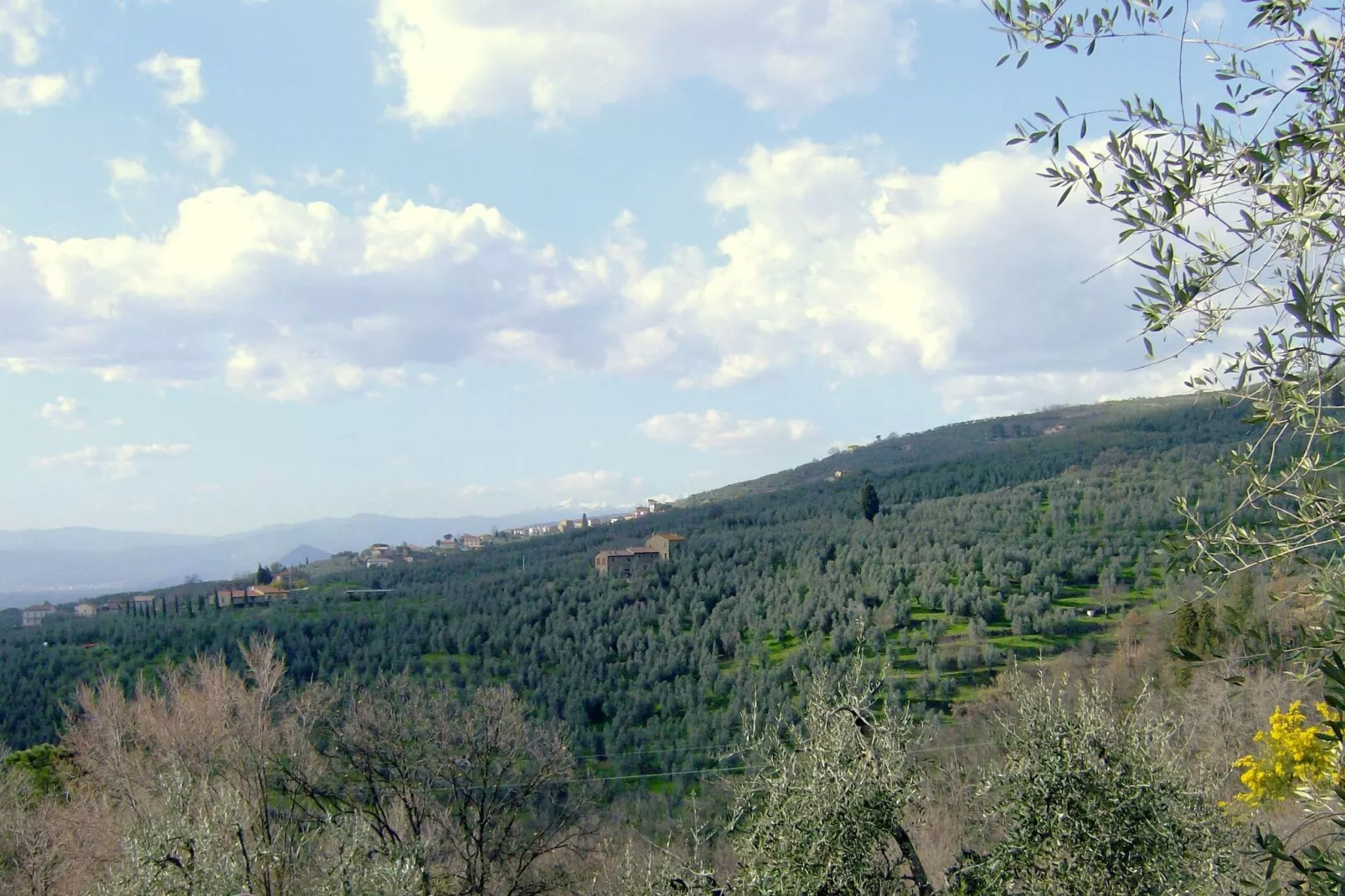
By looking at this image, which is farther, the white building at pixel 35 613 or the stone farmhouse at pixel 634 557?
the white building at pixel 35 613

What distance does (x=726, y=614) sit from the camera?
193ft

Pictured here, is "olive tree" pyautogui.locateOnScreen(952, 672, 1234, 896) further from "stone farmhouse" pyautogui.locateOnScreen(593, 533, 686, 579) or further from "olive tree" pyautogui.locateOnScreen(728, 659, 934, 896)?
"stone farmhouse" pyautogui.locateOnScreen(593, 533, 686, 579)

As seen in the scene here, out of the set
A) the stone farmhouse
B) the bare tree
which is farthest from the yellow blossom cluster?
the stone farmhouse

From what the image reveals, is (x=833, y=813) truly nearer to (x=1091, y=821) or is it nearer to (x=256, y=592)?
(x=1091, y=821)

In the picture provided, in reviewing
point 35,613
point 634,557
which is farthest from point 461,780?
point 35,613

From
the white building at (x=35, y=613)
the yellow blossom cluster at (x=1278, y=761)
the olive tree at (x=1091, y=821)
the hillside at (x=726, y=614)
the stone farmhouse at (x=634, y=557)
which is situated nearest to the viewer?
the olive tree at (x=1091, y=821)

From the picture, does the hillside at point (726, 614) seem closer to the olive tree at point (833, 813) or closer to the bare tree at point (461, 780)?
the bare tree at point (461, 780)

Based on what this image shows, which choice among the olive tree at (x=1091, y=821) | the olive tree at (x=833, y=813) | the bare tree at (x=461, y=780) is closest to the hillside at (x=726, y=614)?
the bare tree at (x=461, y=780)

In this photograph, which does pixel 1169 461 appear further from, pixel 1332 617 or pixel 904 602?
pixel 1332 617

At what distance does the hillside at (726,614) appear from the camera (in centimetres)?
4625

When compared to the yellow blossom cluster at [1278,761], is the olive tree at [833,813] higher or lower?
higher

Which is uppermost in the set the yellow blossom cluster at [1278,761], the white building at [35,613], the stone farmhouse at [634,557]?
the white building at [35,613]

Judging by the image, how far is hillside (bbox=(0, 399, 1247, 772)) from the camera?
4625 cm

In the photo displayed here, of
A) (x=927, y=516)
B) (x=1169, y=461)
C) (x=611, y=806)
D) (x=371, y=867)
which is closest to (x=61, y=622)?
(x=611, y=806)
